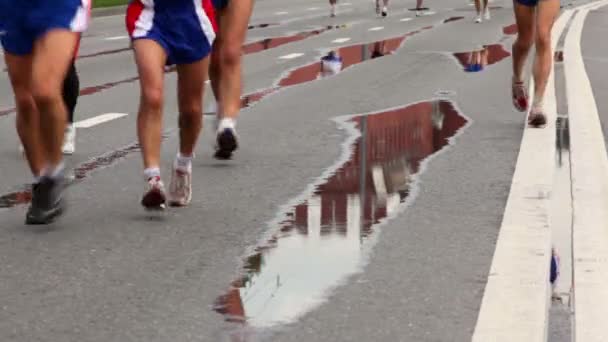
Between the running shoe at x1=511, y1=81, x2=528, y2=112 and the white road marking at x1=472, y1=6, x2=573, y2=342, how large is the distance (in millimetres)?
2179

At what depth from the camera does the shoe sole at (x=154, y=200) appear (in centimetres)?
738

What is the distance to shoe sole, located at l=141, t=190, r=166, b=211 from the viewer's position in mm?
7375

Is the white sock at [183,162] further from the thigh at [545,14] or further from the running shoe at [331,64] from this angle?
the running shoe at [331,64]

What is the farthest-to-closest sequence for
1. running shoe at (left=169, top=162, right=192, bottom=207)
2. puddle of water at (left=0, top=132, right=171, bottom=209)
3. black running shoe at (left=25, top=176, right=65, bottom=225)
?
puddle of water at (left=0, top=132, right=171, bottom=209)
running shoe at (left=169, top=162, right=192, bottom=207)
black running shoe at (left=25, top=176, right=65, bottom=225)

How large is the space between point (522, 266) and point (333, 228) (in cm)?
125

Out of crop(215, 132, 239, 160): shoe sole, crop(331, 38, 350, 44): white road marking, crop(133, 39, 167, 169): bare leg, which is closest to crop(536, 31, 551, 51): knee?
crop(215, 132, 239, 160): shoe sole

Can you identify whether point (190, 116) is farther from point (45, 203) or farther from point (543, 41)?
point (543, 41)

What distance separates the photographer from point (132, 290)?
19.2 feet

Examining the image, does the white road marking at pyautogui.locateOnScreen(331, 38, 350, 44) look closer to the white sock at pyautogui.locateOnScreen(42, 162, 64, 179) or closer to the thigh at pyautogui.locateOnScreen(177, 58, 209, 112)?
the thigh at pyautogui.locateOnScreen(177, 58, 209, 112)

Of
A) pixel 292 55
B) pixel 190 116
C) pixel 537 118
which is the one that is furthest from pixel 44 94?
pixel 292 55

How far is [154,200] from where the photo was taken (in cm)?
738

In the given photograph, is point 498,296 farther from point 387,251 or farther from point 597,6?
point 597,6

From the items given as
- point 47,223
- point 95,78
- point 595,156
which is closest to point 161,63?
point 47,223

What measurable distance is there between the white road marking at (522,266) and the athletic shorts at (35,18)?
1987 millimetres
